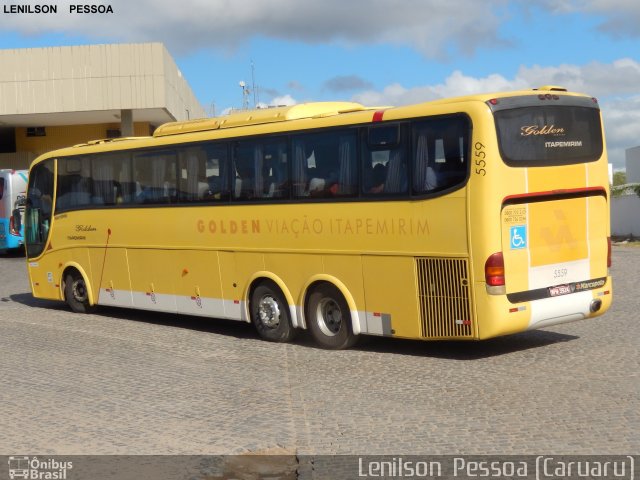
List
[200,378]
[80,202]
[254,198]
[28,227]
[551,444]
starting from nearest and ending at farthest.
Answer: [551,444], [200,378], [254,198], [80,202], [28,227]

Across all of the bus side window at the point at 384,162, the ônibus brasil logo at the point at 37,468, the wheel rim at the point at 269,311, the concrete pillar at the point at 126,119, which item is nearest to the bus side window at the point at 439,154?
the bus side window at the point at 384,162

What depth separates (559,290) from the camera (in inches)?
469

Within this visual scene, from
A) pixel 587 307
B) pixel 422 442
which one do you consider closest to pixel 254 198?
pixel 587 307

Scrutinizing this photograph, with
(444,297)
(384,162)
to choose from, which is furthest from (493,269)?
(384,162)

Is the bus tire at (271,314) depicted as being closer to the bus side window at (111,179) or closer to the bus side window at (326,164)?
the bus side window at (326,164)

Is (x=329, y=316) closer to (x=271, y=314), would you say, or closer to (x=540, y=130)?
(x=271, y=314)

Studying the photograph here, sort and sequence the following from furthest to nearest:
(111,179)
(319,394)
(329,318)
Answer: (111,179)
(329,318)
(319,394)

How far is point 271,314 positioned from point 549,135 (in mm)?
4604

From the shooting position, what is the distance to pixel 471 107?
37.1 ft

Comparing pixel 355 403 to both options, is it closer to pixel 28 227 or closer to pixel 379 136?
pixel 379 136

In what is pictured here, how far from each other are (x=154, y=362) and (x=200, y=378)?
4.78 feet

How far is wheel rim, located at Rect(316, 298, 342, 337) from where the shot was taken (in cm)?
1331

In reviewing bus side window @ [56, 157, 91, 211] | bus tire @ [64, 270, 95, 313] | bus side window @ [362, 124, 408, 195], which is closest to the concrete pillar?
bus side window @ [56, 157, 91, 211]

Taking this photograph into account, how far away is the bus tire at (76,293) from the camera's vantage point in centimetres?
1862
